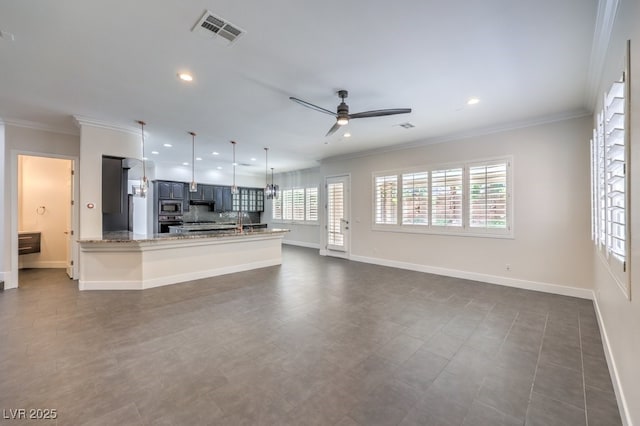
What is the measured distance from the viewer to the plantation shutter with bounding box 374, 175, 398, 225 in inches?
246

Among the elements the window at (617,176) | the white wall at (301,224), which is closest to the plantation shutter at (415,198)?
the window at (617,176)

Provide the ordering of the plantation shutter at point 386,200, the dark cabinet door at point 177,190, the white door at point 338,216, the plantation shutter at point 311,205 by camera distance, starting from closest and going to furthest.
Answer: the plantation shutter at point 386,200
the white door at point 338,216
the dark cabinet door at point 177,190
the plantation shutter at point 311,205

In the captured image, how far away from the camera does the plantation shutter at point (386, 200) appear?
6.24m

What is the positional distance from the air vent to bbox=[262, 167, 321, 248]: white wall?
22.7 ft

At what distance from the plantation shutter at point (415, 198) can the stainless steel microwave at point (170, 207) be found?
7.38 metres

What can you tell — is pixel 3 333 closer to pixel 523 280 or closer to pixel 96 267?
pixel 96 267

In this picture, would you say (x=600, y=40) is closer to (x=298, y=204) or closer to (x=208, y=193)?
(x=298, y=204)

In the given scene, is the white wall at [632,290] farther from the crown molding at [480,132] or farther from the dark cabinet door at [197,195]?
the dark cabinet door at [197,195]

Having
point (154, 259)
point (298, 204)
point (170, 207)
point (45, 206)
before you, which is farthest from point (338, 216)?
point (45, 206)

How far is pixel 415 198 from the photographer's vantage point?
19.2 ft

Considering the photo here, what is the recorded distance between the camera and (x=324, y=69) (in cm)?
284

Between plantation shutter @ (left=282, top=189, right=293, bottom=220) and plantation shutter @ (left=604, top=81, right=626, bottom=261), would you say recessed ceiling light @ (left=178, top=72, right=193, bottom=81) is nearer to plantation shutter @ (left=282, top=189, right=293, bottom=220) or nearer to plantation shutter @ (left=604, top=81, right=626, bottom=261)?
plantation shutter @ (left=604, top=81, right=626, bottom=261)

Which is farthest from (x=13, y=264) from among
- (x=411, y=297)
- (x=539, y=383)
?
(x=539, y=383)

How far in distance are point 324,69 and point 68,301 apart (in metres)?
4.82
